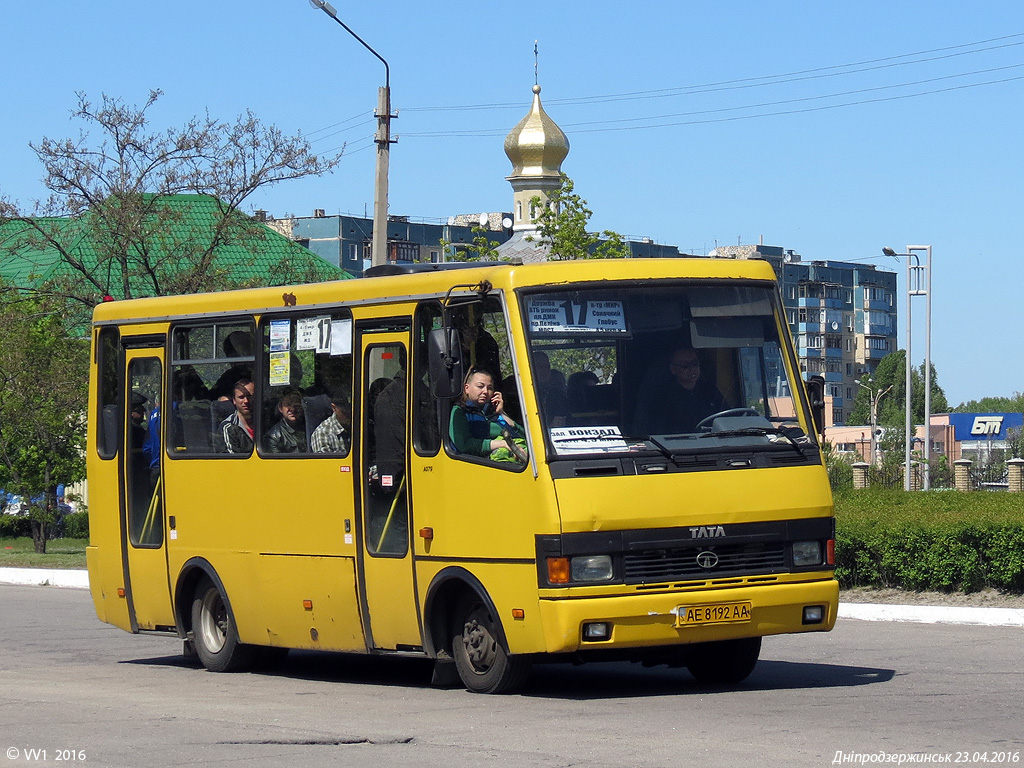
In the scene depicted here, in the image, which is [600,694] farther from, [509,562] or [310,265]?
[310,265]

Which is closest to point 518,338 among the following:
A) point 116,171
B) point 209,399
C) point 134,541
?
point 209,399

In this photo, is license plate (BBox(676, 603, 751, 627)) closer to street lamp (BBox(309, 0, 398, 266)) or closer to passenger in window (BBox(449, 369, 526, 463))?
passenger in window (BBox(449, 369, 526, 463))

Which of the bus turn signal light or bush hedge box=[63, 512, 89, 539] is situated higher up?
the bus turn signal light

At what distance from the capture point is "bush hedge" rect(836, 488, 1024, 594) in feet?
58.7

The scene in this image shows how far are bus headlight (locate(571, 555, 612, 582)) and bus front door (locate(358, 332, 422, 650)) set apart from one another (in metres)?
1.59

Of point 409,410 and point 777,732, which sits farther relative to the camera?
Result: point 409,410

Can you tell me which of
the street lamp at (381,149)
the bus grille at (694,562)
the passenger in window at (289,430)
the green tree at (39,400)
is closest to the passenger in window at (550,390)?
the bus grille at (694,562)

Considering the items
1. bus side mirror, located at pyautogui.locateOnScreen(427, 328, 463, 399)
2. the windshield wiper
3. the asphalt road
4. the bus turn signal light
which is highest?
bus side mirror, located at pyautogui.locateOnScreen(427, 328, 463, 399)

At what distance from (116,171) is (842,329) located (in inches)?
5769

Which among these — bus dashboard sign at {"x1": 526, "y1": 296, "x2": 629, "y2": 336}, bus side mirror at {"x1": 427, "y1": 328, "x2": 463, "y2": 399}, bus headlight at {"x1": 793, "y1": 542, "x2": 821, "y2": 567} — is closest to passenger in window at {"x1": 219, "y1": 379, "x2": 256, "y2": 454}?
bus side mirror at {"x1": 427, "y1": 328, "x2": 463, "y2": 399}

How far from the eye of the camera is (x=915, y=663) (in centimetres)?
1297

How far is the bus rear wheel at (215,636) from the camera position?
13.6 metres

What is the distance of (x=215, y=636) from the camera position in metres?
13.9

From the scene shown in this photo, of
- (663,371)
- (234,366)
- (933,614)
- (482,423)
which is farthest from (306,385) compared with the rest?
(933,614)
